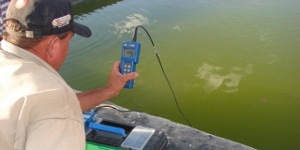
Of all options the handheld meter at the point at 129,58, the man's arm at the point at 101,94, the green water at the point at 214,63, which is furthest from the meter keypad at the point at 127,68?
the green water at the point at 214,63

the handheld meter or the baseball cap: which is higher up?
the baseball cap

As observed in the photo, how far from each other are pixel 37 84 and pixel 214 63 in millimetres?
3656

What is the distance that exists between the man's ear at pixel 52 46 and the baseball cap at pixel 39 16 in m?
0.03

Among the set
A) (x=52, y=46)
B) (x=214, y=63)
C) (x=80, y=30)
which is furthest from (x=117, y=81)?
(x=214, y=63)

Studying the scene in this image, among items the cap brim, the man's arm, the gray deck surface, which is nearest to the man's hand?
the man's arm

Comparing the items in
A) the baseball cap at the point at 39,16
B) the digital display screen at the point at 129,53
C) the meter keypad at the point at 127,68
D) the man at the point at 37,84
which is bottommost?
the meter keypad at the point at 127,68

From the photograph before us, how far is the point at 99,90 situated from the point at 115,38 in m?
3.68

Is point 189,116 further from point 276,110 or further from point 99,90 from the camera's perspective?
point 99,90

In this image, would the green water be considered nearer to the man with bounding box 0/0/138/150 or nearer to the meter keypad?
the meter keypad

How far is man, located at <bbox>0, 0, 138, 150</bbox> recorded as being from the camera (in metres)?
0.85

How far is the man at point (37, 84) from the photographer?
0.85 m

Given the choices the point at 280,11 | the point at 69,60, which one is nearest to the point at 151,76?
the point at 69,60

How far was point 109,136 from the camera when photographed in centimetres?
194

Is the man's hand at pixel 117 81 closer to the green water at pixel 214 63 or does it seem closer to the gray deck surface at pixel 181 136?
the gray deck surface at pixel 181 136
